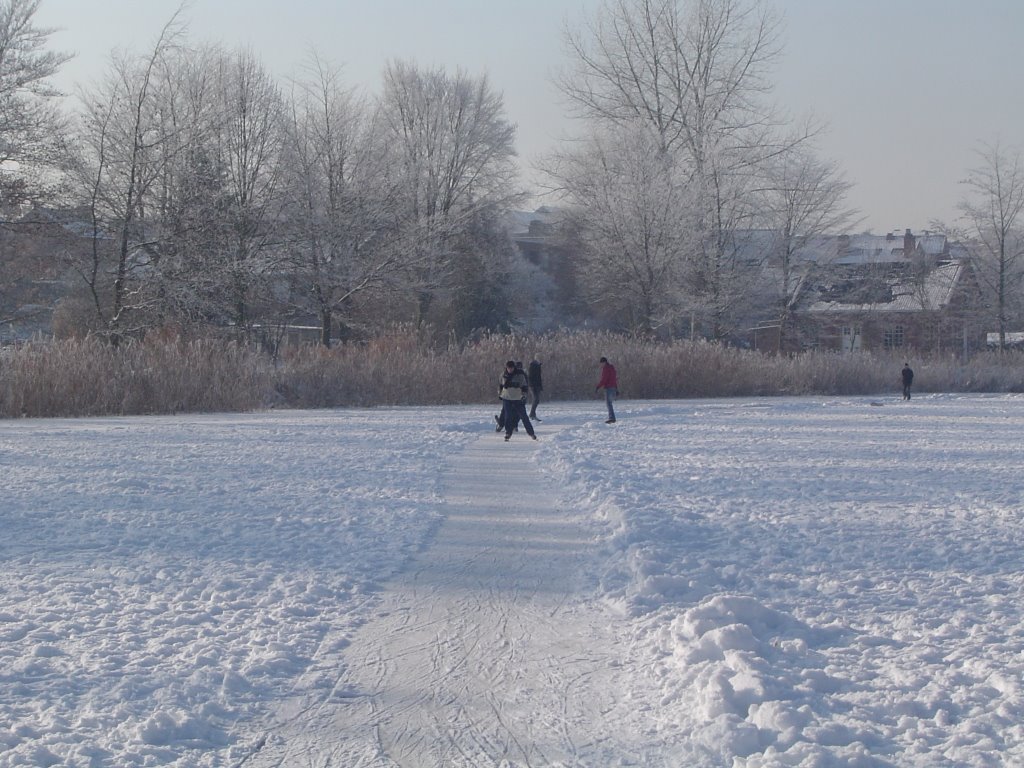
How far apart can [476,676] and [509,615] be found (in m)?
1.18

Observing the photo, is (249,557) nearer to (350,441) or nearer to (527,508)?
(527,508)

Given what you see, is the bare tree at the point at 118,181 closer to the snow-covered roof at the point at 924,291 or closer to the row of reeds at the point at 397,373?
the row of reeds at the point at 397,373

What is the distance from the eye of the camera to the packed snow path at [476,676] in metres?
4.50

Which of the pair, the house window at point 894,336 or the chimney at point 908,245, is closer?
the house window at point 894,336

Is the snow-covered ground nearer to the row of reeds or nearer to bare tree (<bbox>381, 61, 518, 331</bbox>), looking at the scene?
the row of reeds

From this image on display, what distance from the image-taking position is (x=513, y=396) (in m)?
18.4

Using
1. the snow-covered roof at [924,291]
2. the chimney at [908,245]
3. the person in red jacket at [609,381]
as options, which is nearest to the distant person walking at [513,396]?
the person in red jacket at [609,381]

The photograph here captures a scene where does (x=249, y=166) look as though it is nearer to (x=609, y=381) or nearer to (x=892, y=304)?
(x=609, y=381)

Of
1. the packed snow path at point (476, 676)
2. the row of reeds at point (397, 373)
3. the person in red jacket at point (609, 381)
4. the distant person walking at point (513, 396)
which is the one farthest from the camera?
the row of reeds at point (397, 373)

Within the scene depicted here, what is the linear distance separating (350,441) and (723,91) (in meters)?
35.0

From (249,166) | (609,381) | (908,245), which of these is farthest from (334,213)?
(908,245)

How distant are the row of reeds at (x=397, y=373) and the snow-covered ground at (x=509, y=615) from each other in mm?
11291

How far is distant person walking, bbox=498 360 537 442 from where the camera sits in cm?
1828

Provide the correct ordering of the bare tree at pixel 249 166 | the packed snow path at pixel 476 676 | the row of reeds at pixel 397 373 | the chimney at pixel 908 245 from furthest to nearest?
the chimney at pixel 908 245 → the bare tree at pixel 249 166 → the row of reeds at pixel 397 373 → the packed snow path at pixel 476 676
